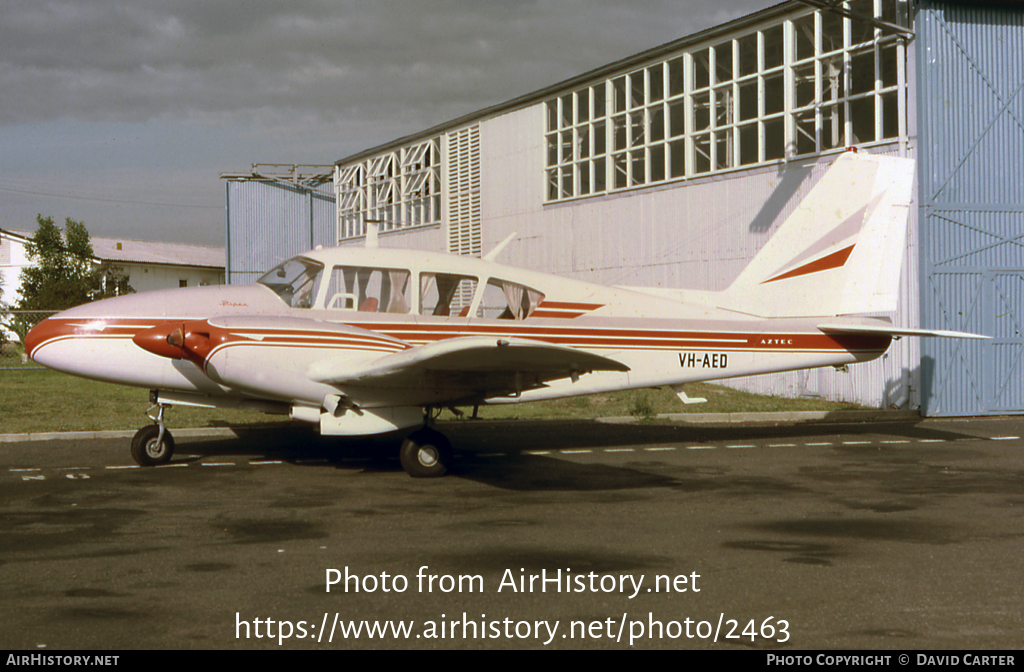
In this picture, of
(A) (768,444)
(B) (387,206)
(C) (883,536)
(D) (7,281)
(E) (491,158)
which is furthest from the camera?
(D) (7,281)

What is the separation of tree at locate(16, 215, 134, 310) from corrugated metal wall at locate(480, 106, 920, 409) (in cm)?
1951

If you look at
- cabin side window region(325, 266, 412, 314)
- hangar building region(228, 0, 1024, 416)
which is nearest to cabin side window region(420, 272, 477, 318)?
cabin side window region(325, 266, 412, 314)

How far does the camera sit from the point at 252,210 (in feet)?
131

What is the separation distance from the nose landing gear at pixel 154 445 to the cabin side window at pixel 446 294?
318 cm

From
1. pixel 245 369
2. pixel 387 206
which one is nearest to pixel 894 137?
pixel 245 369

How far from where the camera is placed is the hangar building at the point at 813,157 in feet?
51.3

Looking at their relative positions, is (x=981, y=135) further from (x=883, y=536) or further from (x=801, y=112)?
(x=883, y=536)

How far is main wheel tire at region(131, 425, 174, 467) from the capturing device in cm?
953

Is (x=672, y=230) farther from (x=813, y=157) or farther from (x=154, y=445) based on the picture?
(x=154, y=445)

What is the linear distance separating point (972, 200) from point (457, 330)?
1145cm

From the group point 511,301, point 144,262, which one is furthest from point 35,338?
point 144,262

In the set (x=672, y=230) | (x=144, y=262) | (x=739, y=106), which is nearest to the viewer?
(x=739, y=106)

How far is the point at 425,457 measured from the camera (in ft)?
A: 29.8

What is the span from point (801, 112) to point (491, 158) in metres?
11.4
